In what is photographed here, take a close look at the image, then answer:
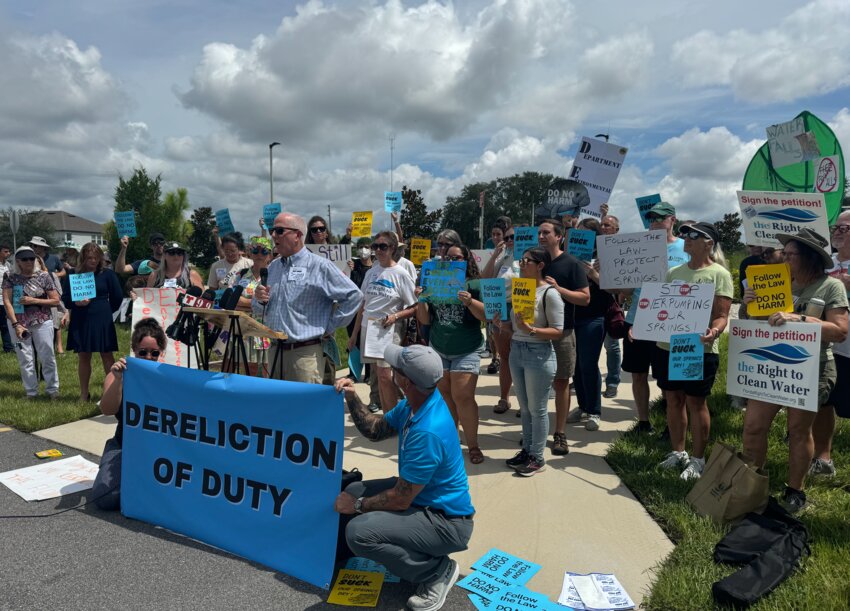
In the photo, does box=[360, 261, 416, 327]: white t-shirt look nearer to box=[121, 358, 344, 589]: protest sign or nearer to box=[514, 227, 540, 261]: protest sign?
box=[514, 227, 540, 261]: protest sign

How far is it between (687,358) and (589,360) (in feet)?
5.07

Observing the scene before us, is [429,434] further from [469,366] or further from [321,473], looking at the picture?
[469,366]

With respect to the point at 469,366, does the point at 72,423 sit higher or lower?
lower

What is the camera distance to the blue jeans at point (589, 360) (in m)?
5.32

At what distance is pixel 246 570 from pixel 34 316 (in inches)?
211

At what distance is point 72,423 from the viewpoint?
582 cm

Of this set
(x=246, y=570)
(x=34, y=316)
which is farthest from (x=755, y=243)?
(x=34, y=316)

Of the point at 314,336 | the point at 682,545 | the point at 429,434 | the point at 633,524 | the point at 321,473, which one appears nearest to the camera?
the point at 429,434

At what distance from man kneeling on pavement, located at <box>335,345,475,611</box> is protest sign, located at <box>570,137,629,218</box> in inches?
195

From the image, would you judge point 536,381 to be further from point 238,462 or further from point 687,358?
point 238,462

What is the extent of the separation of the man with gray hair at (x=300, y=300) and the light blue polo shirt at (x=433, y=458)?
140 centimetres

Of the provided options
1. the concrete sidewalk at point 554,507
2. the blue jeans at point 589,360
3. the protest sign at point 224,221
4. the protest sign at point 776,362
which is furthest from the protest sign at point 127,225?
the protest sign at point 776,362

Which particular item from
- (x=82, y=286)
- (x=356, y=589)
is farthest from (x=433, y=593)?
(x=82, y=286)

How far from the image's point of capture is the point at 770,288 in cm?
348
